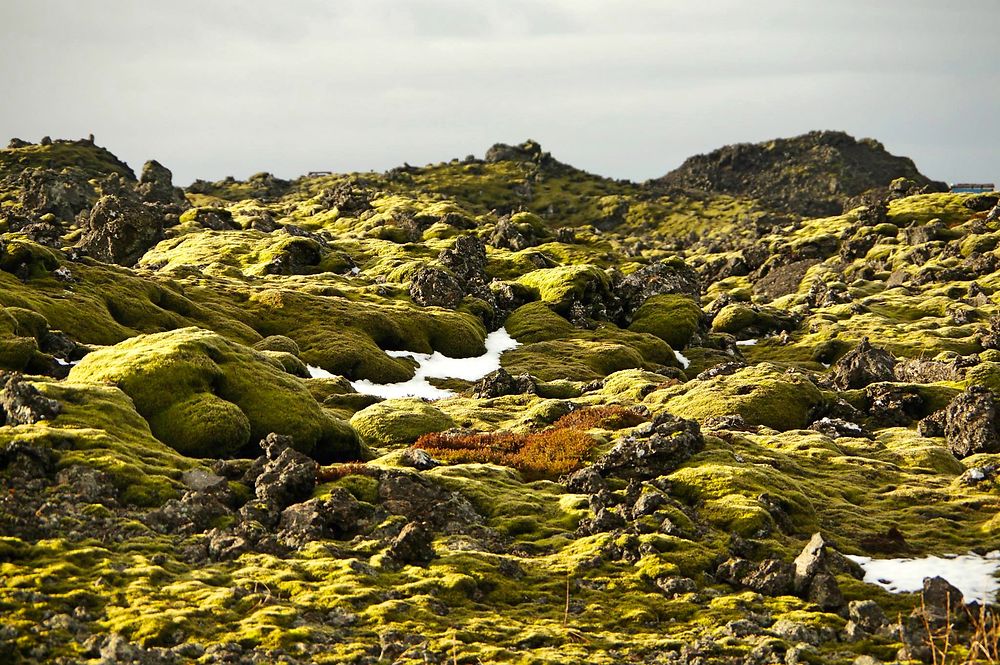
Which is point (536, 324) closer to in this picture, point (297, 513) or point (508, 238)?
point (508, 238)

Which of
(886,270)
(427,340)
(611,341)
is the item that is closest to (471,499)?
(427,340)

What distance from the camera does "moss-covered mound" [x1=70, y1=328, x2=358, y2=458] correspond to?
42.8m

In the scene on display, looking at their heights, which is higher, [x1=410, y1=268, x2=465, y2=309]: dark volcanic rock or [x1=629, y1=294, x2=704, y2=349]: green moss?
[x1=410, y1=268, x2=465, y2=309]: dark volcanic rock

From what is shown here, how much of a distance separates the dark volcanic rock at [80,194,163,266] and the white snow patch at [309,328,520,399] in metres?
62.5

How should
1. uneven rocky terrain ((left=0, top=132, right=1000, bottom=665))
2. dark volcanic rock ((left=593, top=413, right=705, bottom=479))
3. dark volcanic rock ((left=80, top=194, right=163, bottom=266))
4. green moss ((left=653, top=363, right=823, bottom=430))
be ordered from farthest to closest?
dark volcanic rock ((left=80, top=194, right=163, bottom=266)), green moss ((left=653, top=363, right=823, bottom=430)), dark volcanic rock ((left=593, top=413, right=705, bottom=479)), uneven rocky terrain ((left=0, top=132, right=1000, bottom=665))

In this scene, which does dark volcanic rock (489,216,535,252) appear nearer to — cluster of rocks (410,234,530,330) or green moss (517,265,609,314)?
cluster of rocks (410,234,530,330)

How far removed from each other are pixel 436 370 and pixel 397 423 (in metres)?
40.8

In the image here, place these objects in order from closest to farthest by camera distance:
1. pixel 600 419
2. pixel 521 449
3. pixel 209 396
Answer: pixel 209 396 → pixel 521 449 → pixel 600 419

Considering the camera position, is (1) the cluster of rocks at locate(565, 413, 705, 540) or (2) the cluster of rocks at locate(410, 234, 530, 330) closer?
(1) the cluster of rocks at locate(565, 413, 705, 540)

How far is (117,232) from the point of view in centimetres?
13738

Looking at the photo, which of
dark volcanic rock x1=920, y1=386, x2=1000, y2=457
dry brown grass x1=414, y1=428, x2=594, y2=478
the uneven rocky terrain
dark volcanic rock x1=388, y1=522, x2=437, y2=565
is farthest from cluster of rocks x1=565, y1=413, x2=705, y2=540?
dark volcanic rock x1=920, y1=386, x2=1000, y2=457

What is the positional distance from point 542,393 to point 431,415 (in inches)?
811

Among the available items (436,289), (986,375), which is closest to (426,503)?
(986,375)

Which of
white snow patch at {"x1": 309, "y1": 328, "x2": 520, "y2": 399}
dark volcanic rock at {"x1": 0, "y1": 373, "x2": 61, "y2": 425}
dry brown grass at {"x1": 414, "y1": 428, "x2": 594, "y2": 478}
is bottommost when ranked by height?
white snow patch at {"x1": 309, "y1": 328, "x2": 520, "y2": 399}
